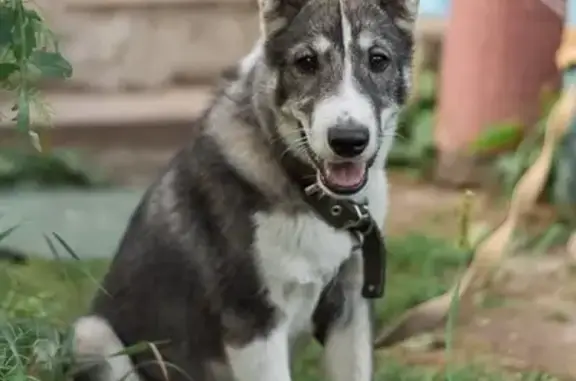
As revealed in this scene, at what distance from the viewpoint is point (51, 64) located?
66.2 inches

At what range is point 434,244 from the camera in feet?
9.80

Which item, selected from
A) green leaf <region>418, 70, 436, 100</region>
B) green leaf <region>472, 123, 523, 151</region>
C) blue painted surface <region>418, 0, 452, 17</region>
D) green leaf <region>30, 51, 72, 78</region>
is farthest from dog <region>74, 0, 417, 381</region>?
green leaf <region>418, 70, 436, 100</region>

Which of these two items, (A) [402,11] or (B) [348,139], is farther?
(A) [402,11]

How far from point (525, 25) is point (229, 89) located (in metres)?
1.85

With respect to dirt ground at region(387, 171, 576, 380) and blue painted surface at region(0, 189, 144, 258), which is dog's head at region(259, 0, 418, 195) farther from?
blue painted surface at region(0, 189, 144, 258)

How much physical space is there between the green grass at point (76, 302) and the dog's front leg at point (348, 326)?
0.13m

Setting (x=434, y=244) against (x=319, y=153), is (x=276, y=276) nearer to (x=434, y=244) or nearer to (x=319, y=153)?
(x=319, y=153)

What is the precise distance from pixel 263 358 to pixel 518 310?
3.39ft

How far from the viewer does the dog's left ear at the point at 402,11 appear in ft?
5.72

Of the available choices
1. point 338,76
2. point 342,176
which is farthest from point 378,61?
point 342,176

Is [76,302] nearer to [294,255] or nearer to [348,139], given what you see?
[294,255]

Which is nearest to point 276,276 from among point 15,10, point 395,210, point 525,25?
point 15,10

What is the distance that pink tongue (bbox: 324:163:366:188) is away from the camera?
1.69 m

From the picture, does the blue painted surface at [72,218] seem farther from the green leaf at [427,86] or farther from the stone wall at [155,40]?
the green leaf at [427,86]
